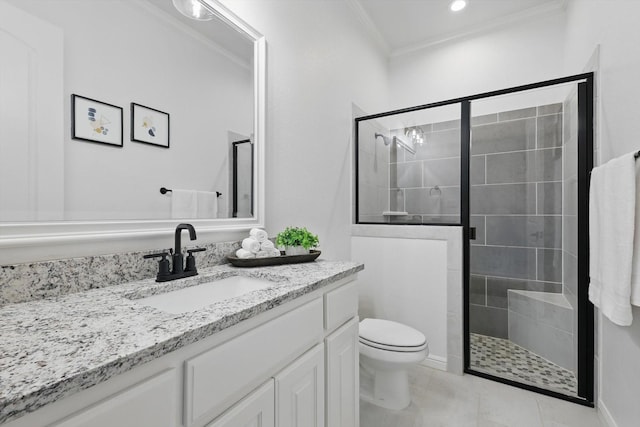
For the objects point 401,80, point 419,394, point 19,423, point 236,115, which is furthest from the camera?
point 401,80

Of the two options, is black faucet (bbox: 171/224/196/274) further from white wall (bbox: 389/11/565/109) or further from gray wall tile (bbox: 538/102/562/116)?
white wall (bbox: 389/11/565/109)

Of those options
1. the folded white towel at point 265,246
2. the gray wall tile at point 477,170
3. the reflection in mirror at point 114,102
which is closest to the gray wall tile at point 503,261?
the gray wall tile at point 477,170

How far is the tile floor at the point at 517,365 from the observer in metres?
1.85

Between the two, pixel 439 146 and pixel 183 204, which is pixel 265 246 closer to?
pixel 183 204

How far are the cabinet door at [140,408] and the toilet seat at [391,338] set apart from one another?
1318 millimetres

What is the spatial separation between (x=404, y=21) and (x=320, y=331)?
2.84 m

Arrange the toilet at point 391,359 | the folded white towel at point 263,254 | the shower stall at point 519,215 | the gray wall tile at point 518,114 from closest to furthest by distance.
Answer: the folded white towel at point 263,254 < the toilet at point 391,359 < the shower stall at point 519,215 < the gray wall tile at point 518,114

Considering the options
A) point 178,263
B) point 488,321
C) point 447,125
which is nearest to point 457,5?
point 447,125

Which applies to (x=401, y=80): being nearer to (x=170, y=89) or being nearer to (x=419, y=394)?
(x=170, y=89)

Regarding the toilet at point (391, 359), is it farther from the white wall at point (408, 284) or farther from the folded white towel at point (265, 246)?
the folded white towel at point (265, 246)

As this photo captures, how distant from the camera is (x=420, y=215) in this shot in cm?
232

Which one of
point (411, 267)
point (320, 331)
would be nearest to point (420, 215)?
point (411, 267)

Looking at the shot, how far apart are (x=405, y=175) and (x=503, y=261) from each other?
93 cm

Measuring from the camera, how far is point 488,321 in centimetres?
210
